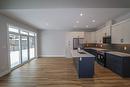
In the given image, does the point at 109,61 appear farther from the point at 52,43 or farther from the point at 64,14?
the point at 52,43

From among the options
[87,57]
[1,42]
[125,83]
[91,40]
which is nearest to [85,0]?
[87,57]

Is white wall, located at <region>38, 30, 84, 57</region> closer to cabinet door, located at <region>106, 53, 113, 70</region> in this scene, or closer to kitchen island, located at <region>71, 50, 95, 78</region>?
cabinet door, located at <region>106, 53, 113, 70</region>

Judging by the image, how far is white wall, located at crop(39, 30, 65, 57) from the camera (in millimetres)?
11039

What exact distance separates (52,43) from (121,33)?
6741 millimetres

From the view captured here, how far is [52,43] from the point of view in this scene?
36.3ft

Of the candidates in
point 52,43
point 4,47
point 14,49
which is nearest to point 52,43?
point 52,43

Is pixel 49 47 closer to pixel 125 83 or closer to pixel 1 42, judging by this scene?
pixel 1 42

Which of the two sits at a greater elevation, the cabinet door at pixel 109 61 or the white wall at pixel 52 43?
the white wall at pixel 52 43

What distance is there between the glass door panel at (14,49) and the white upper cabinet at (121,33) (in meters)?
5.28

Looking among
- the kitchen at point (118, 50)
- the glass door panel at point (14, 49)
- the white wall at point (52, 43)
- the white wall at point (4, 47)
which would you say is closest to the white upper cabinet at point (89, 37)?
the white wall at point (52, 43)

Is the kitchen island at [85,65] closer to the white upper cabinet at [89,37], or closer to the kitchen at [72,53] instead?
the kitchen at [72,53]

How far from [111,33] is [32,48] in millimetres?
6350

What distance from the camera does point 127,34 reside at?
16.2 ft

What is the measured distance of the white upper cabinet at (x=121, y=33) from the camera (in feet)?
16.2
